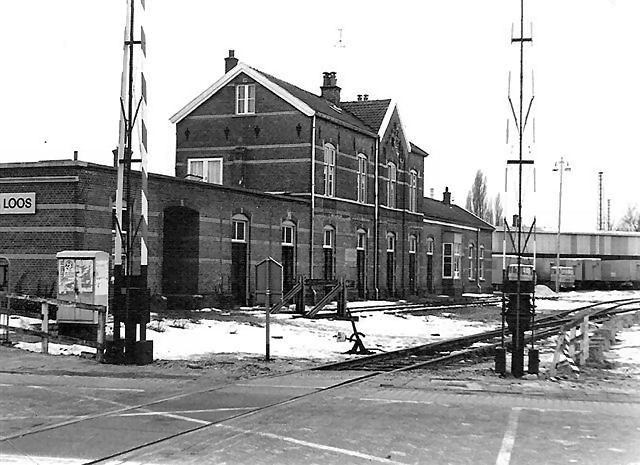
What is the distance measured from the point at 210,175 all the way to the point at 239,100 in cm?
376

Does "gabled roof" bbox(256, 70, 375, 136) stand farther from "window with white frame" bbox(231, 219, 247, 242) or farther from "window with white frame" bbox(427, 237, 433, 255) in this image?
"window with white frame" bbox(427, 237, 433, 255)

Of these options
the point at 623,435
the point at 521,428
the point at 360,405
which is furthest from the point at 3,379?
the point at 623,435

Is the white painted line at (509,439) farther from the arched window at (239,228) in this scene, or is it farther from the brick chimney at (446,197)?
the brick chimney at (446,197)

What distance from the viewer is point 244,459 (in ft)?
28.2

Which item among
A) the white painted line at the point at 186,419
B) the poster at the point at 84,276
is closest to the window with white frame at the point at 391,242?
the poster at the point at 84,276

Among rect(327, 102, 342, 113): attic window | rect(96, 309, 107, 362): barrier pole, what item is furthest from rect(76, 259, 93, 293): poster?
rect(327, 102, 342, 113): attic window

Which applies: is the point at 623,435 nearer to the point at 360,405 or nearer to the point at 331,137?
the point at 360,405

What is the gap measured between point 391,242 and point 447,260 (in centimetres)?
1031

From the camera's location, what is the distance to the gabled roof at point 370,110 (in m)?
48.6

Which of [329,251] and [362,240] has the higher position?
[362,240]

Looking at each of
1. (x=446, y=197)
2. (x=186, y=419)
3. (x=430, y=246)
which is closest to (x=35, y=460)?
(x=186, y=419)

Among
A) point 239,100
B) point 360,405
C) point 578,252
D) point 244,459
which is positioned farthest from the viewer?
point 578,252

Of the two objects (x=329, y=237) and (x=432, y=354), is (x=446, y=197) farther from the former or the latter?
(x=432, y=354)

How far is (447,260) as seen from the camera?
59438mm
